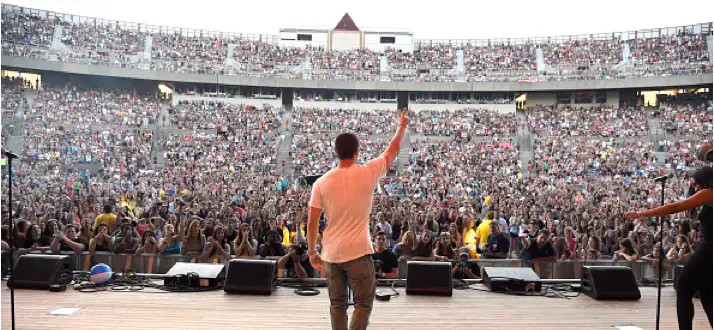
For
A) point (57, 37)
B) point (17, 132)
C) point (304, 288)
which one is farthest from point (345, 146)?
point (57, 37)

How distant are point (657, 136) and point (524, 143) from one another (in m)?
6.09

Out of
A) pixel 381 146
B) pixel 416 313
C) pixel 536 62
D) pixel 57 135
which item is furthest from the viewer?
pixel 536 62

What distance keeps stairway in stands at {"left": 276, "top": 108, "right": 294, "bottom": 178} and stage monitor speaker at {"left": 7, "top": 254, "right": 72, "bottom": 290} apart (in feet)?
55.3

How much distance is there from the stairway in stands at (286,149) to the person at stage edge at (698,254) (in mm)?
20090

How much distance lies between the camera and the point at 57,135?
2345 cm

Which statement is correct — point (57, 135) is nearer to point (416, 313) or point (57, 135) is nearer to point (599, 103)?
point (416, 313)

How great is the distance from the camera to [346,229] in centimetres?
324

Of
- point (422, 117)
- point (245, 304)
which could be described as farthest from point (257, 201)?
point (422, 117)

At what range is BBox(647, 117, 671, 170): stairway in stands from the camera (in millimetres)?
24484

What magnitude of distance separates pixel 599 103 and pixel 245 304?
31826 mm

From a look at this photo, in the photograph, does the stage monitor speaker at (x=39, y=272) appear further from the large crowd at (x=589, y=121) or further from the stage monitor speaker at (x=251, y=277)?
the large crowd at (x=589, y=121)

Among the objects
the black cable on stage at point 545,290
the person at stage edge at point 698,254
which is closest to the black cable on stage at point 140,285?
the black cable on stage at point 545,290

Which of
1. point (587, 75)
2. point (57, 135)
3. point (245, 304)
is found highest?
point (587, 75)

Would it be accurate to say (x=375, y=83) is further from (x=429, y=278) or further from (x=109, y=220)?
(x=429, y=278)
